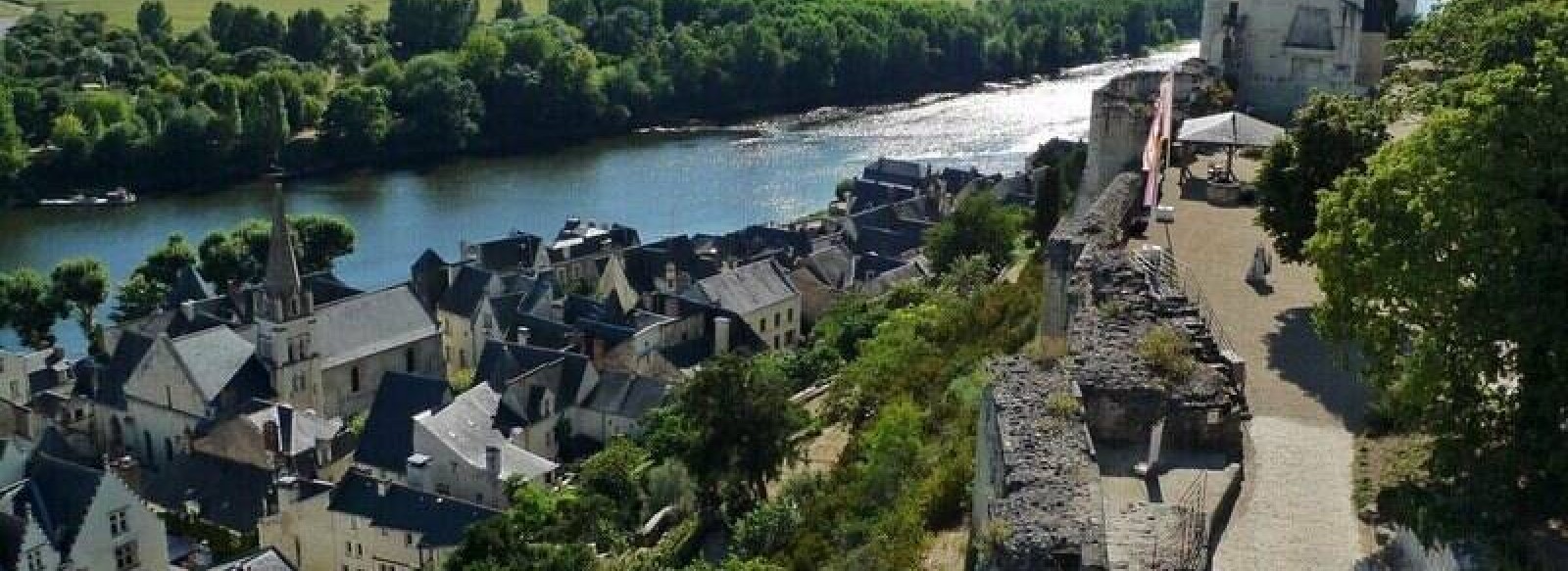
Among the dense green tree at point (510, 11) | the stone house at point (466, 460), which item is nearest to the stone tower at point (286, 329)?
the stone house at point (466, 460)

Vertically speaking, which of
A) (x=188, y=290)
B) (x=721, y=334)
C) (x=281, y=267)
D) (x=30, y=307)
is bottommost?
(x=721, y=334)

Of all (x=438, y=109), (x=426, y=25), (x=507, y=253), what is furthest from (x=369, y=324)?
(x=426, y=25)

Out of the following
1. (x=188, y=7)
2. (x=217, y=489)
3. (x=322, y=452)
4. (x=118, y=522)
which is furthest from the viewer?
(x=188, y=7)

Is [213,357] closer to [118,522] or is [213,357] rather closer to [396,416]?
[396,416]

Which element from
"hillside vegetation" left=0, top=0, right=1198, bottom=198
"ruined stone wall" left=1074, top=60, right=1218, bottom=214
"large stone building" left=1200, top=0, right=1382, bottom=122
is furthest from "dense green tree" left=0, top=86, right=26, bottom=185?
"ruined stone wall" left=1074, top=60, right=1218, bottom=214

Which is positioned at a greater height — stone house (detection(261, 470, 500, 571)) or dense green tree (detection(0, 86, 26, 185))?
dense green tree (detection(0, 86, 26, 185))

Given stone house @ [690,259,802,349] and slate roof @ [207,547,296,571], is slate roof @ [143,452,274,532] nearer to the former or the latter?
slate roof @ [207,547,296,571]

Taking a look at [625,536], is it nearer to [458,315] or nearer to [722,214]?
[458,315]
